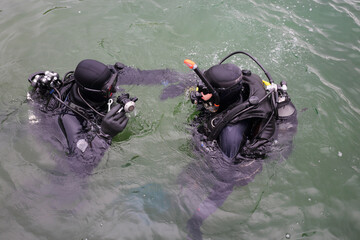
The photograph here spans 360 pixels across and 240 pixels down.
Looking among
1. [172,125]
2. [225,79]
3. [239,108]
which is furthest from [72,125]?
[239,108]

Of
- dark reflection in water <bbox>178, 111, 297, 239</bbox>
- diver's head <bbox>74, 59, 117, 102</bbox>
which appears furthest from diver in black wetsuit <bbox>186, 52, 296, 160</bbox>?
diver's head <bbox>74, 59, 117, 102</bbox>

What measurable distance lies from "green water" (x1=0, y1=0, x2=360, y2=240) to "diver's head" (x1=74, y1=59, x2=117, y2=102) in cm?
110

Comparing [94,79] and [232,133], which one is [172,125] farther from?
[94,79]

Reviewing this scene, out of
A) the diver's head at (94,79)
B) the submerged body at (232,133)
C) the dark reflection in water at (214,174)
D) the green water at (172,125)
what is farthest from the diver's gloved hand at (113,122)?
the dark reflection in water at (214,174)

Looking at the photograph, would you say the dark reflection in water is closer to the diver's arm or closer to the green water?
the green water

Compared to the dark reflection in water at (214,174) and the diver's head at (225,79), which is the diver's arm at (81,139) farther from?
the diver's head at (225,79)

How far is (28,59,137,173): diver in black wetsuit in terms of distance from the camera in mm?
3279

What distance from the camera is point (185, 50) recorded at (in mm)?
5539

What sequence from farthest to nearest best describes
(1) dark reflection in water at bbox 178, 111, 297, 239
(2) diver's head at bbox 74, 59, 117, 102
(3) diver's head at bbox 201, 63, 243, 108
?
(1) dark reflection in water at bbox 178, 111, 297, 239 → (2) diver's head at bbox 74, 59, 117, 102 → (3) diver's head at bbox 201, 63, 243, 108

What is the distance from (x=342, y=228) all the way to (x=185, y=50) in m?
4.28

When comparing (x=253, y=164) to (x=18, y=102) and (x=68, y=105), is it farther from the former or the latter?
(x=18, y=102)

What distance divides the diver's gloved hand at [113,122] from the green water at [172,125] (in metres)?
0.82

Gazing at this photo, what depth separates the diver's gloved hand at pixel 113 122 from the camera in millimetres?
3248

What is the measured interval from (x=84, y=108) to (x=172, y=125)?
1530 mm
